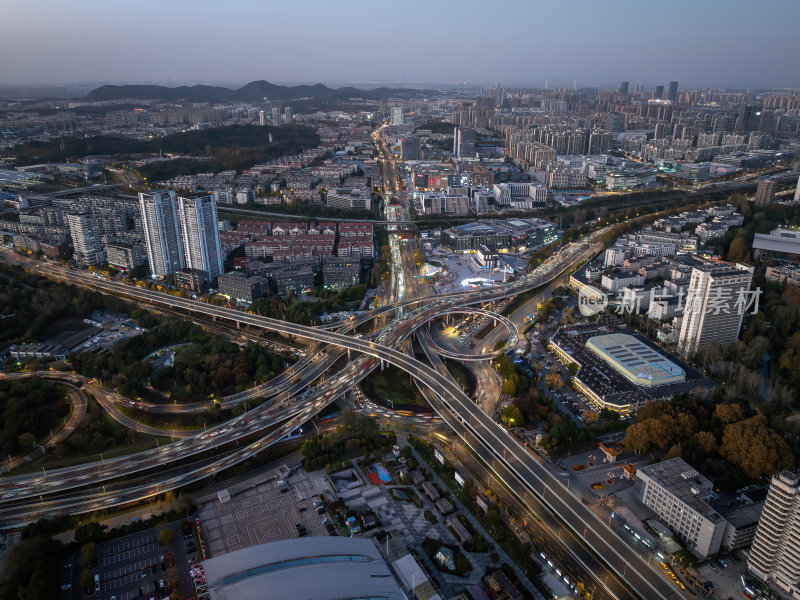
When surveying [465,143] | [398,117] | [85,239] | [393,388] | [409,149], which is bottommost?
[393,388]

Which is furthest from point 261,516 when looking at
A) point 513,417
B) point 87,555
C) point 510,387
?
point 510,387

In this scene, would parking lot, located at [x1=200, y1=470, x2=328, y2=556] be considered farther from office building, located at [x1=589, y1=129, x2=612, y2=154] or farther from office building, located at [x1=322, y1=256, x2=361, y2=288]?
office building, located at [x1=589, y1=129, x2=612, y2=154]

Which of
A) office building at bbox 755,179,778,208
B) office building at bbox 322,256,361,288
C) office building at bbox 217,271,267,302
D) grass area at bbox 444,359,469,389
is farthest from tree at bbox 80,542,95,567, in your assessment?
office building at bbox 755,179,778,208

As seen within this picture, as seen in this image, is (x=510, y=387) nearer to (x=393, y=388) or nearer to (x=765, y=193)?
(x=393, y=388)

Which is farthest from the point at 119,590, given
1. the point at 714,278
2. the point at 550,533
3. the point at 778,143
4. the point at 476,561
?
the point at 778,143

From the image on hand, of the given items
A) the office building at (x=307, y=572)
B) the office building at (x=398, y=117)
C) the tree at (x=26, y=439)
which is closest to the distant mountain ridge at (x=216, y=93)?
the office building at (x=398, y=117)

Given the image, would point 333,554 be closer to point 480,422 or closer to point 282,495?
point 282,495
